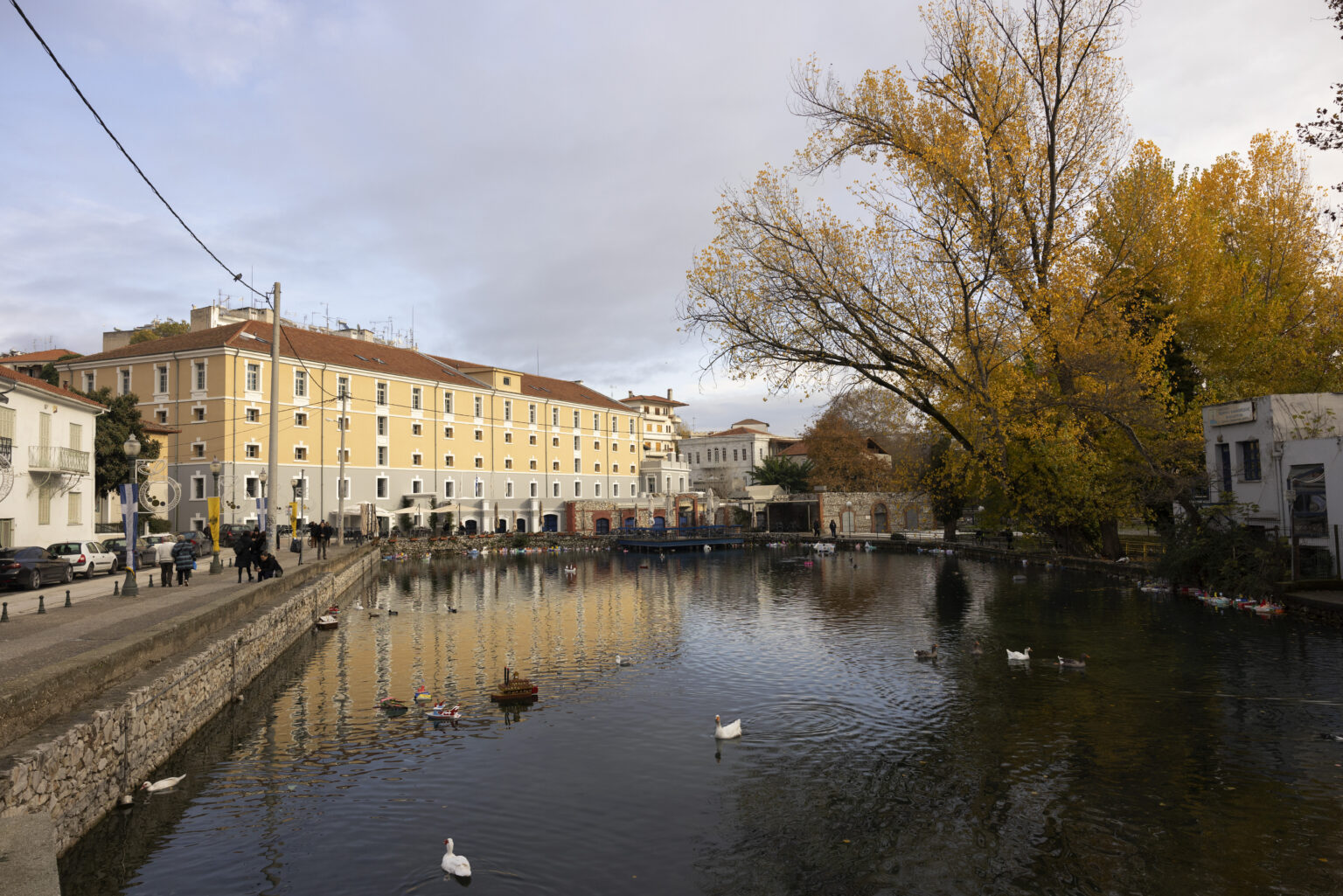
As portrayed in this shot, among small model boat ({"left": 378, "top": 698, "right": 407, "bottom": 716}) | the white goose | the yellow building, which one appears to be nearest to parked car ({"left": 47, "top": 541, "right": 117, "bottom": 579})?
the yellow building

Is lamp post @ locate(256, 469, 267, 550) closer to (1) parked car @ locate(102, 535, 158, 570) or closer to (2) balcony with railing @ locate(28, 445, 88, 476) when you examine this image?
(1) parked car @ locate(102, 535, 158, 570)

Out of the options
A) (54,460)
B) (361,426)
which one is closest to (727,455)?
(361,426)

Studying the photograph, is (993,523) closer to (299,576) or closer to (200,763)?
(299,576)

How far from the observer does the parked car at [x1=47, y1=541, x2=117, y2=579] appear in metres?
25.5

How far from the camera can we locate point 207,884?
857 cm

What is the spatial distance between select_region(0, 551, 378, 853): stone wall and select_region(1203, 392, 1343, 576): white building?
1089 inches

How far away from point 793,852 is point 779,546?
62.3 meters

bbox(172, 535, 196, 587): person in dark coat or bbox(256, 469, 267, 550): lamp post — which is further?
bbox(256, 469, 267, 550): lamp post

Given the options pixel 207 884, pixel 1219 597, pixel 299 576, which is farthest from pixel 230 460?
pixel 1219 597

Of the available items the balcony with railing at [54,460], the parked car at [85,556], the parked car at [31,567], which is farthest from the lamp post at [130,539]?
the balcony with railing at [54,460]

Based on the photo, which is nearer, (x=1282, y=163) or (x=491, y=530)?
(x=1282, y=163)

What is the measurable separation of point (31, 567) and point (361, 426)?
35.1 m

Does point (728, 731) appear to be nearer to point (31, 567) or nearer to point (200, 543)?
point (31, 567)

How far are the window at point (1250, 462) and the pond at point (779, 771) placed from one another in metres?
6.53
